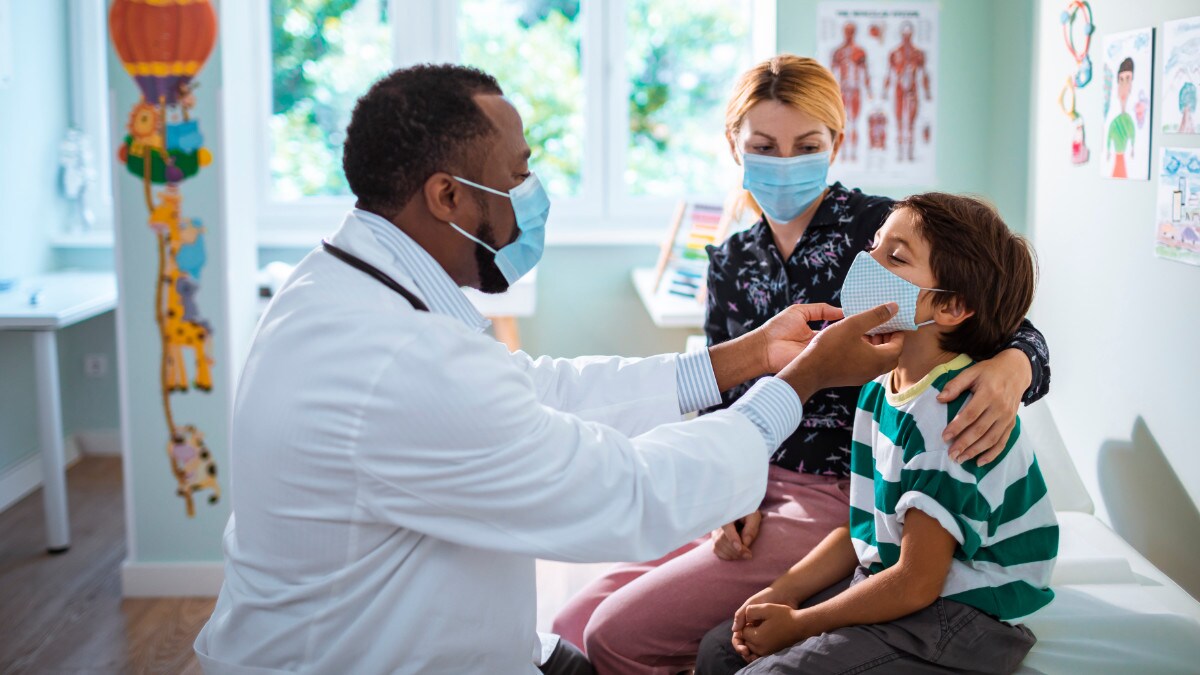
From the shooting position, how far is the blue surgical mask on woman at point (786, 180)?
1867mm

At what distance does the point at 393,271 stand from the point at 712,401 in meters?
0.60

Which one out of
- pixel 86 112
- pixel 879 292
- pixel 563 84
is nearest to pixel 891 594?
pixel 879 292

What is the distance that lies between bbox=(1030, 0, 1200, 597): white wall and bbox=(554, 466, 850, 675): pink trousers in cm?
69

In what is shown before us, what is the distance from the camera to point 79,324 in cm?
419

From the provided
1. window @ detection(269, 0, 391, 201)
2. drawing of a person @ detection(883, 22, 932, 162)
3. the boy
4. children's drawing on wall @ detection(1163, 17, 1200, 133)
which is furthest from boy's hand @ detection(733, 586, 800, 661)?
window @ detection(269, 0, 391, 201)

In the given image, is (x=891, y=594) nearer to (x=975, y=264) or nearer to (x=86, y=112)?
(x=975, y=264)

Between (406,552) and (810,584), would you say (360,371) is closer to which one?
(406,552)

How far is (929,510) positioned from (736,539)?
1.44 feet

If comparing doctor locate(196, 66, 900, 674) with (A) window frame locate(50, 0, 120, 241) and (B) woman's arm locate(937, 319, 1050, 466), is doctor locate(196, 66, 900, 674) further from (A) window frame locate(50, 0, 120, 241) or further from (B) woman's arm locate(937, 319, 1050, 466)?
(A) window frame locate(50, 0, 120, 241)

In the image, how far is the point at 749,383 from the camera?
1938mm

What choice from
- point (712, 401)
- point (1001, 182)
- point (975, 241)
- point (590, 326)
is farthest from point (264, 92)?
point (975, 241)

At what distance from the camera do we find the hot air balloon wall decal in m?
2.69

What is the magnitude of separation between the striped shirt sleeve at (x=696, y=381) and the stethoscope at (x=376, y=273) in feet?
1.64

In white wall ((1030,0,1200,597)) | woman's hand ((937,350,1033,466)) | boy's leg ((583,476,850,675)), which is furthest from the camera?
white wall ((1030,0,1200,597))
